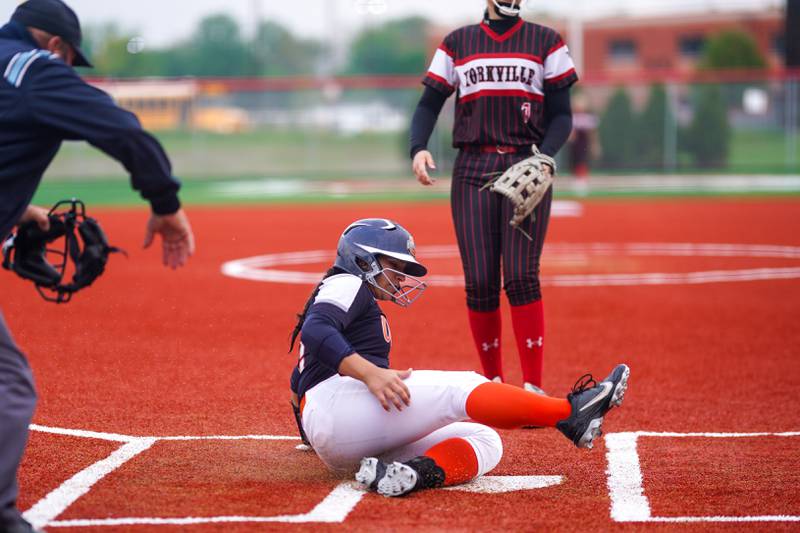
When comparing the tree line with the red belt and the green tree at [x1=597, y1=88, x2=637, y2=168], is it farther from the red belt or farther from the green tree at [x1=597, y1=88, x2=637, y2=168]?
the green tree at [x1=597, y1=88, x2=637, y2=168]

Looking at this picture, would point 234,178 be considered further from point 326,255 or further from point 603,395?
point 603,395

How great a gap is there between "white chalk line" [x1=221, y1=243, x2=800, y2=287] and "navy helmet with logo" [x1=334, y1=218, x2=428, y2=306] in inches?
254

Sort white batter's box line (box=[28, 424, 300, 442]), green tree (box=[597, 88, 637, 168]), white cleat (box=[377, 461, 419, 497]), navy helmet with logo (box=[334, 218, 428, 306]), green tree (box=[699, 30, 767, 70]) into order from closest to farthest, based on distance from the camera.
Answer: white cleat (box=[377, 461, 419, 497]) < navy helmet with logo (box=[334, 218, 428, 306]) < white batter's box line (box=[28, 424, 300, 442]) < green tree (box=[597, 88, 637, 168]) < green tree (box=[699, 30, 767, 70])

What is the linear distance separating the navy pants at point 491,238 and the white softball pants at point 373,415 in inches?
59.5

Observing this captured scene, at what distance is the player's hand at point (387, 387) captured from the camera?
13.8 feet

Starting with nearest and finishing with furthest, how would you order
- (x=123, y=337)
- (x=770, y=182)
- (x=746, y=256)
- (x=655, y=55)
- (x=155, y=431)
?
1. (x=155, y=431)
2. (x=123, y=337)
3. (x=746, y=256)
4. (x=770, y=182)
5. (x=655, y=55)

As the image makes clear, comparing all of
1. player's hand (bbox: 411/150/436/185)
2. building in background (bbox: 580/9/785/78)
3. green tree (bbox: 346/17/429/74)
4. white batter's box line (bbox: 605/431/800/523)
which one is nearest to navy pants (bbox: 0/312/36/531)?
white batter's box line (bbox: 605/431/800/523)

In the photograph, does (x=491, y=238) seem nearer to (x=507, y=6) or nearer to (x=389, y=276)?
(x=507, y=6)

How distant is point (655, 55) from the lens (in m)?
64.8

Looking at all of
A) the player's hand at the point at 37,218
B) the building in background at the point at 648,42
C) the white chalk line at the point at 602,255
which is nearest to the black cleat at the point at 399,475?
the player's hand at the point at 37,218

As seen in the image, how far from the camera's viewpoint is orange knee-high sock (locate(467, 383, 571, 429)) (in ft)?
14.2

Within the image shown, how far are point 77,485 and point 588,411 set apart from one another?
6.77ft

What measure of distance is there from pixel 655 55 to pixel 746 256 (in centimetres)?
5408

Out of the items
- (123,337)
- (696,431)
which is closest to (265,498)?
(696,431)
